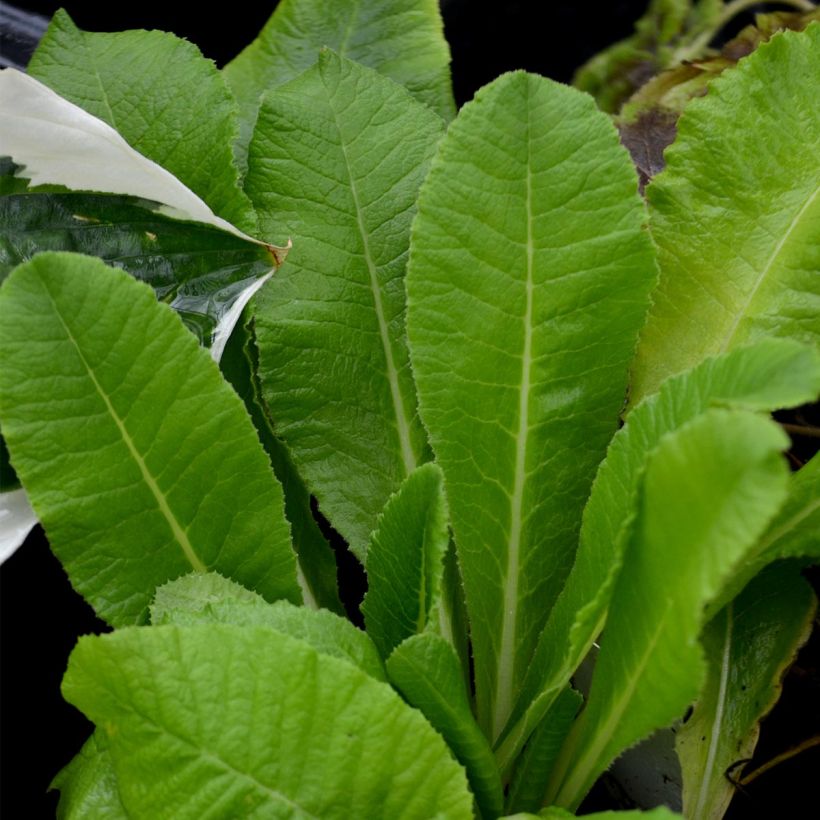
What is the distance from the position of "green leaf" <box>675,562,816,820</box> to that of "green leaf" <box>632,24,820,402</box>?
11cm

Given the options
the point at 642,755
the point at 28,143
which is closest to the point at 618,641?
the point at 642,755

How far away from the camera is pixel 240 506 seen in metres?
0.44

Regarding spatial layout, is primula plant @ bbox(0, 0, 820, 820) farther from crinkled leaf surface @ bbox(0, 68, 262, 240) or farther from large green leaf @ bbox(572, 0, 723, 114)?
large green leaf @ bbox(572, 0, 723, 114)

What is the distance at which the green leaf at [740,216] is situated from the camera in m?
0.45

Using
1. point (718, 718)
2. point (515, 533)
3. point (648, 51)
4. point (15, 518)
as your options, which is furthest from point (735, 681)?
point (648, 51)

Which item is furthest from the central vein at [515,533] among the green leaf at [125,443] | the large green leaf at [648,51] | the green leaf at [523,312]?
the large green leaf at [648,51]

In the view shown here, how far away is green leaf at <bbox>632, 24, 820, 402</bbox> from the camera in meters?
0.45

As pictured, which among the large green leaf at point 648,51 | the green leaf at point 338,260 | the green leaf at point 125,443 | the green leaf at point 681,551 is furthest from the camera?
the large green leaf at point 648,51

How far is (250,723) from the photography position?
0.34 meters

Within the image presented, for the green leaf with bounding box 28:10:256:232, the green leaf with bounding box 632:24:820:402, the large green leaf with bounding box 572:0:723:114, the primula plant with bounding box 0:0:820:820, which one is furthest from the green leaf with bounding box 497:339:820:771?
the large green leaf with bounding box 572:0:723:114

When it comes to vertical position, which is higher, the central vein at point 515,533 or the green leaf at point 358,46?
the green leaf at point 358,46

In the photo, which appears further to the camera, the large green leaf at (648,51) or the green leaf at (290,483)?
the large green leaf at (648,51)

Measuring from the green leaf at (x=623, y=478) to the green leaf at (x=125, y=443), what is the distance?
12 centimetres

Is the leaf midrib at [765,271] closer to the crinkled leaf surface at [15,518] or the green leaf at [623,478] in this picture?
the green leaf at [623,478]
